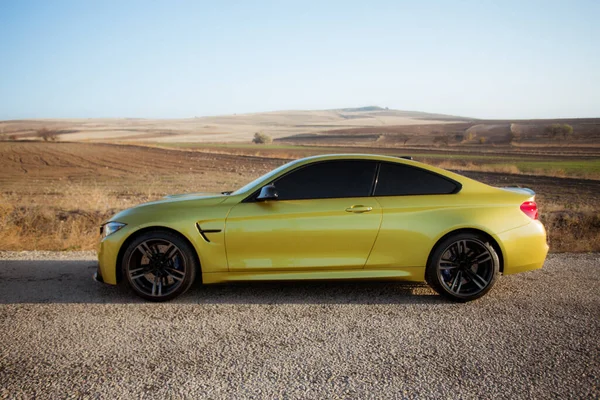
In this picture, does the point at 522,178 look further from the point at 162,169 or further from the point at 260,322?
the point at 260,322

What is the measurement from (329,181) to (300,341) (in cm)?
169

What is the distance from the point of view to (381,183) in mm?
5086

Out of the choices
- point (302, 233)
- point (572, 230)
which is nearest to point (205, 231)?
point (302, 233)

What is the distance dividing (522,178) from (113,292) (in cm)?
2435

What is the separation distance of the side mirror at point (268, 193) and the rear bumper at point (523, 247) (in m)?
2.20

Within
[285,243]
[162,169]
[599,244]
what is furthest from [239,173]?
[285,243]

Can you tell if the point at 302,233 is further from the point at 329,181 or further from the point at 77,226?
the point at 77,226

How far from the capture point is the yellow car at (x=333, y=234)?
489 centimetres

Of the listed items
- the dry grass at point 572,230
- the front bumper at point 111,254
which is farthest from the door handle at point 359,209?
the dry grass at point 572,230

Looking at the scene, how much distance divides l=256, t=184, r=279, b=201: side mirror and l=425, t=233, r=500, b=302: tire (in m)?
1.63

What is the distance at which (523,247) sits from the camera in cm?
503

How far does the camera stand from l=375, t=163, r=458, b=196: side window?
5.08 m

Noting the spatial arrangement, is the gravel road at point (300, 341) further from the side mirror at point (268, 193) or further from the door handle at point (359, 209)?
the side mirror at point (268, 193)

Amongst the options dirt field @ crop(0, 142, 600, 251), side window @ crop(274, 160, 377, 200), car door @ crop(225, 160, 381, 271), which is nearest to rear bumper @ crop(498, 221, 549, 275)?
car door @ crop(225, 160, 381, 271)
